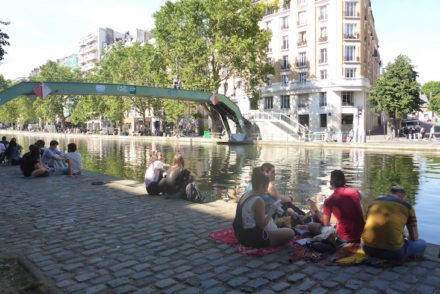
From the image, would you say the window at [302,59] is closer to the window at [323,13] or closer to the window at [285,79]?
the window at [285,79]

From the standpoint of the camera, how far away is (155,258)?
4.97 m

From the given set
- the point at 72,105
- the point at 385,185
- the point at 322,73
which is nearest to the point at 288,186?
the point at 385,185

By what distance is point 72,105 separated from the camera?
98.1m

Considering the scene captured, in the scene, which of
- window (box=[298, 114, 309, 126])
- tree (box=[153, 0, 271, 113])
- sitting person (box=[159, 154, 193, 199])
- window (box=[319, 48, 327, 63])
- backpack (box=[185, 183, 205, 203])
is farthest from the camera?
window (box=[298, 114, 309, 126])

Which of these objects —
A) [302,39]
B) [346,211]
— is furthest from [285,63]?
[346,211]

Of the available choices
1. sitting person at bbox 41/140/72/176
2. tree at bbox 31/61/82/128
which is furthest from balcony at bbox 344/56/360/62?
tree at bbox 31/61/82/128

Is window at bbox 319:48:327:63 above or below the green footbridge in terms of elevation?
above

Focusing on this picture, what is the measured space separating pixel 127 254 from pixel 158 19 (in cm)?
4544

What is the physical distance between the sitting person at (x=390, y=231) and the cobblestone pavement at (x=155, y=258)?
207mm

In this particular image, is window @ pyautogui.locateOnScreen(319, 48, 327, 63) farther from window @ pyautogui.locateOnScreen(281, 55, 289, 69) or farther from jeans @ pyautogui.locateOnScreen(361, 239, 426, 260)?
jeans @ pyautogui.locateOnScreen(361, 239, 426, 260)

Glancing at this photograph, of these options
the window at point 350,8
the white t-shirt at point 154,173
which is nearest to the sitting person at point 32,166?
the white t-shirt at point 154,173

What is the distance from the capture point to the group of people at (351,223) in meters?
4.50

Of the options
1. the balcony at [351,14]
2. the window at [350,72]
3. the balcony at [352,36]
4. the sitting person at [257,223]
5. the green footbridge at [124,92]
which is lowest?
the sitting person at [257,223]

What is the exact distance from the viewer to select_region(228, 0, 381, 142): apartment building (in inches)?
1841
